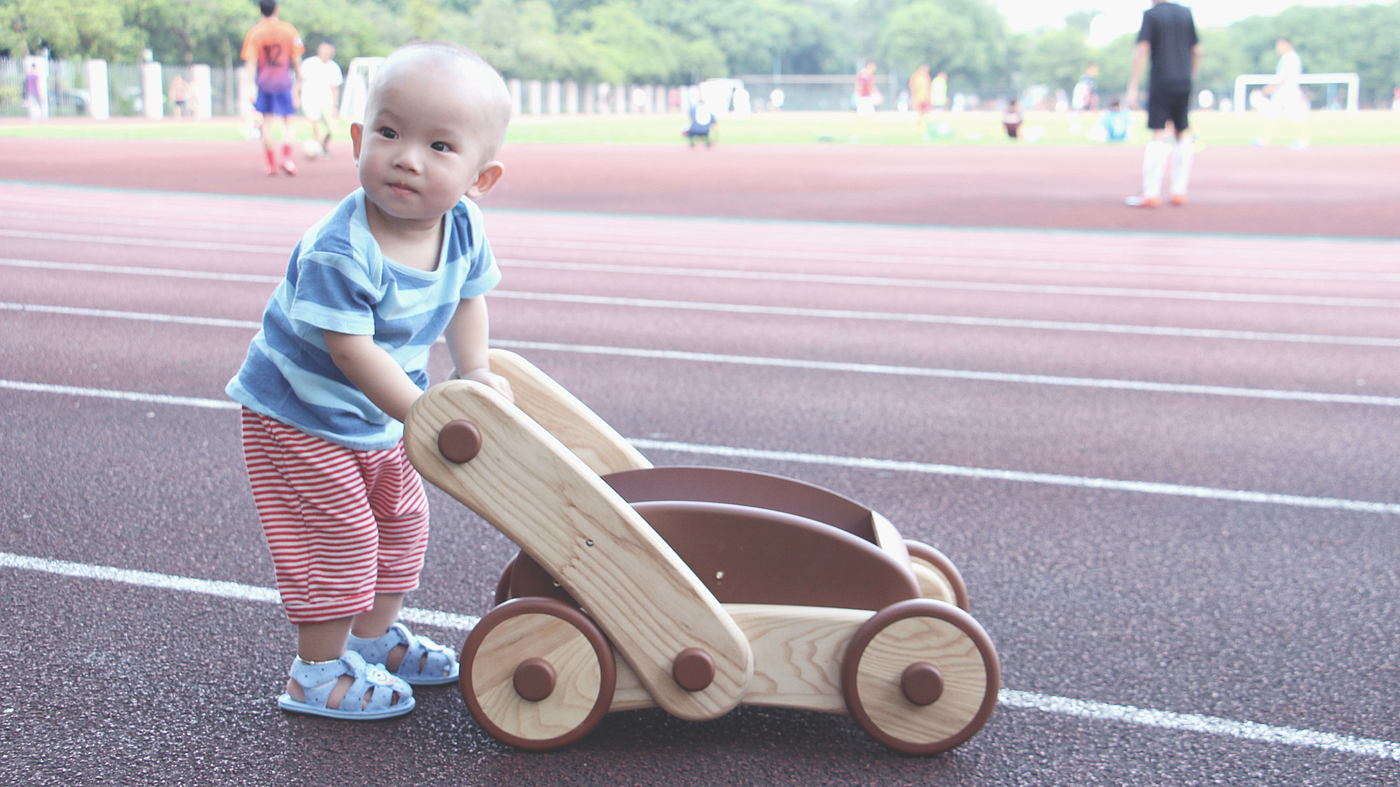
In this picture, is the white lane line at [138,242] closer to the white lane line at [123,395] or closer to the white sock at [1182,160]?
the white lane line at [123,395]

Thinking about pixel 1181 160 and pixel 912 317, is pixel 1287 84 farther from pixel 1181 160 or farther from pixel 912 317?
pixel 912 317

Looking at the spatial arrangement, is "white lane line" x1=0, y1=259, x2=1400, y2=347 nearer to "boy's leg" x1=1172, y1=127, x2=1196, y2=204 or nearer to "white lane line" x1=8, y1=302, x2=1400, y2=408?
"white lane line" x1=8, y1=302, x2=1400, y2=408

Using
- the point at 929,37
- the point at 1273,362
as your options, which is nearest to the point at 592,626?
the point at 1273,362

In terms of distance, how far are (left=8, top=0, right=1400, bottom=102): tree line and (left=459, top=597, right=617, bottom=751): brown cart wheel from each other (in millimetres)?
50779

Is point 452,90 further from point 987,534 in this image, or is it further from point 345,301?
point 987,534

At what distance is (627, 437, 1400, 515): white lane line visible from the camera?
13.9 ft

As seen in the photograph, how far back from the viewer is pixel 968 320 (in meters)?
7.89

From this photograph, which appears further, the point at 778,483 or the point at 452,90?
the point at 778,483

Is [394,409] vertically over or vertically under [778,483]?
over

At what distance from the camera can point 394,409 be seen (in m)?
2.16

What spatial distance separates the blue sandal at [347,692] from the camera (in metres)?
2.45

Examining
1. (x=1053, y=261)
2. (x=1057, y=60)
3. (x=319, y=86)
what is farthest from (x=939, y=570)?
(x=1057, y=60)

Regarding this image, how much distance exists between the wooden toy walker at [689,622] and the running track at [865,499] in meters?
0.12

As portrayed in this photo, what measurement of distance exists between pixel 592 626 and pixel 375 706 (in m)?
0.53
